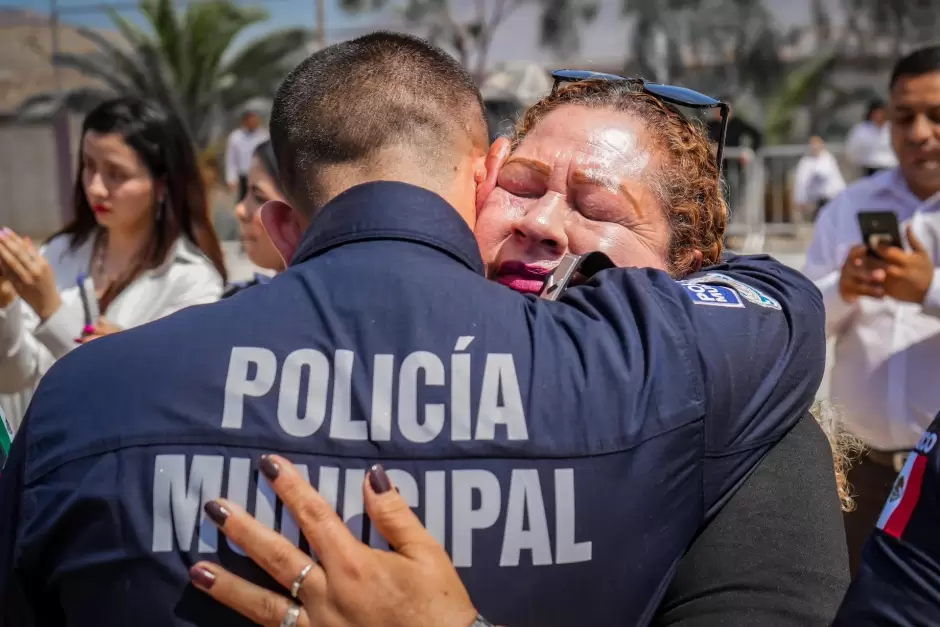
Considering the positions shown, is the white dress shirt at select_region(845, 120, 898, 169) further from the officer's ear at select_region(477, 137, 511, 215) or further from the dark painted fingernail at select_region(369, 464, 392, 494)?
the dark painted fingernail at select_region(369, 464, 392, 494)

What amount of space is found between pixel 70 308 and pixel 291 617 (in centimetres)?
255

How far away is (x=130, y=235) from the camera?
3.97 meters

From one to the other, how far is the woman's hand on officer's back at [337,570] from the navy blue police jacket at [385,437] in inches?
1.0

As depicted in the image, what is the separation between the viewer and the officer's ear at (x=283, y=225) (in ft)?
5.42

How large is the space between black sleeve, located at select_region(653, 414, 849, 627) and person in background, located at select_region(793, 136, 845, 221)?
543 inches

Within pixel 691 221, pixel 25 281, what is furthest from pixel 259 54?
pixel 691 221

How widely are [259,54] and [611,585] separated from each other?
24.1 metres

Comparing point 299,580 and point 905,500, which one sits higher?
point 905,500

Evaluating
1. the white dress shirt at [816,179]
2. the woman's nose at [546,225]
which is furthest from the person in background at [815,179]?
the woman's nose at [546,225]

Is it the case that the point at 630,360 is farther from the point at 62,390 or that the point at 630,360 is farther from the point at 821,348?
the point at 62,390

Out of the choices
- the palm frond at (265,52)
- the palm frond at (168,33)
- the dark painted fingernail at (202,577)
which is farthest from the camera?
the palm frond at (265,52)

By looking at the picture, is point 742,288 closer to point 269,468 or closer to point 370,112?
point 370,112

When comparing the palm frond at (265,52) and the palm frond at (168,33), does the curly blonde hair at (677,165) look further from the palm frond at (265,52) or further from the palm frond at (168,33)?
the palm frond at (265,52)

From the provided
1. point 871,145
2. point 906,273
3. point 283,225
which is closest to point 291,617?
point 283,225
